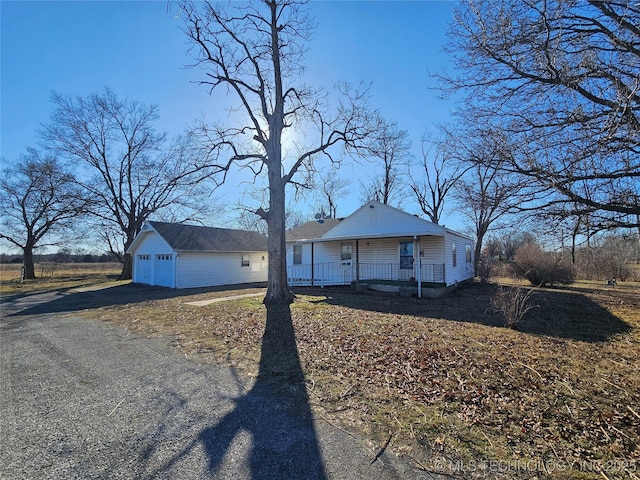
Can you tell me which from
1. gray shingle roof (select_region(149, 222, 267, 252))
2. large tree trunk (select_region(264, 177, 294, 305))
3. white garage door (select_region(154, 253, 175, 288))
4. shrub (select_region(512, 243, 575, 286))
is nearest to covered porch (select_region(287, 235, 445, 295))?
large tree trunk (select_region(264, 177, 294, 305))

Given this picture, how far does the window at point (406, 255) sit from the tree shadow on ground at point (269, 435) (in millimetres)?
11239

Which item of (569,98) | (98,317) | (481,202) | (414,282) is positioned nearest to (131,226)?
(98,317)

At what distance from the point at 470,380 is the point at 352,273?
40.4 feet

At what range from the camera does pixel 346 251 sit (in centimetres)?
1709

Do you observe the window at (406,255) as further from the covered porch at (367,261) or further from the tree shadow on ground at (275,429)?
the tree shadow on ground at (275,429)

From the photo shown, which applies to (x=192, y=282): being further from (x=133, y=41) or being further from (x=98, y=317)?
(x=133, y=41)

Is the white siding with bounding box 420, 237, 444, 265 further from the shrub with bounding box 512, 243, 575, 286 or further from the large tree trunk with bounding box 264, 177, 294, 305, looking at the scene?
the shrub with bounding box 512, 243, 575, 286

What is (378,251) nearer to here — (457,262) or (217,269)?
(457,262)

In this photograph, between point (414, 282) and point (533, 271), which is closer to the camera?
point (414, 282)

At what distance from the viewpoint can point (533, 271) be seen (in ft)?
64.0

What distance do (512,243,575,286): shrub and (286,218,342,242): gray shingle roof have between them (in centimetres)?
1216

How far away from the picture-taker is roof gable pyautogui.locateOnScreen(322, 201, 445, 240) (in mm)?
13719

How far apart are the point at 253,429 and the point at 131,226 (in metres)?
29.6

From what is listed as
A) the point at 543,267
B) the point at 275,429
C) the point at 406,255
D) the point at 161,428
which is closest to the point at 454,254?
the point at 406,255
